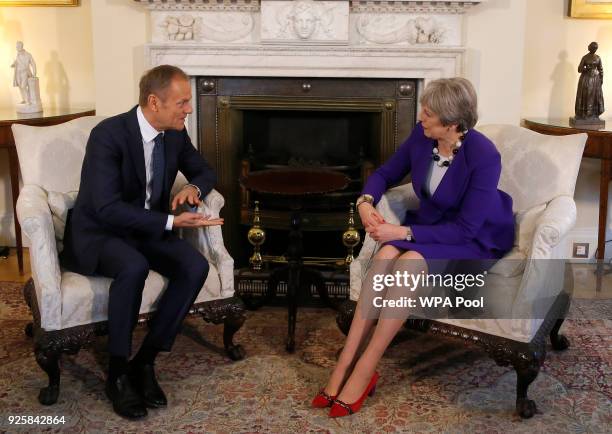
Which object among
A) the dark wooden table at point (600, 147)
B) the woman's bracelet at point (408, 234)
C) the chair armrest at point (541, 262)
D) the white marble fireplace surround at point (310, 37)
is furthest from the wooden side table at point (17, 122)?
the chair armrest at point (541, 262)

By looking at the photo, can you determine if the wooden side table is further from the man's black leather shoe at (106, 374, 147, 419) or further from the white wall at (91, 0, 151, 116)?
the man's black leather shoe at (106, 374, 147, 419)

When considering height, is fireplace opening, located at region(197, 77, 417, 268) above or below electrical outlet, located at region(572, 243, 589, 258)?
above

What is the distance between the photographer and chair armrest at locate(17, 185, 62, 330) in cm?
272

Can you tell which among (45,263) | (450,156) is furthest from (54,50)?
(450,156)

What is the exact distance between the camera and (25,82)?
4246 mm

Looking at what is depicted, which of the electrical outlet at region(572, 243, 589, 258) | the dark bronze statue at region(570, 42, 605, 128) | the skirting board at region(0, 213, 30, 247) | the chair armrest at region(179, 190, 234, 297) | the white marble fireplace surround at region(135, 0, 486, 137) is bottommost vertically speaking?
the electrical outlet at region(572, 243, 589, 258)

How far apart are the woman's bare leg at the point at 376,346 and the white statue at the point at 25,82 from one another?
8.15 feet

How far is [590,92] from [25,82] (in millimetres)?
2984

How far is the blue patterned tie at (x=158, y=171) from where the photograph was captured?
2.96 metres

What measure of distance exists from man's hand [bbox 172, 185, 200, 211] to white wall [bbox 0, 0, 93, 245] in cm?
178

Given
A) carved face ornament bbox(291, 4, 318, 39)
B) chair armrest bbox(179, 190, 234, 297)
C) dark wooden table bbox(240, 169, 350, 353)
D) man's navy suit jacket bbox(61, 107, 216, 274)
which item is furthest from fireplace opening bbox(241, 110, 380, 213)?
man's navy suit jacket bbox(61, 107, 216, 274)

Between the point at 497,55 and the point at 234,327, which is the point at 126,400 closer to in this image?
the point at 234,327

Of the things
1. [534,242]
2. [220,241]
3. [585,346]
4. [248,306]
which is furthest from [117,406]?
[585,346]

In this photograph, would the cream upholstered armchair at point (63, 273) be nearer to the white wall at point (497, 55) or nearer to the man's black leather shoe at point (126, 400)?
the man's black leather shoe at point (126, 400)
